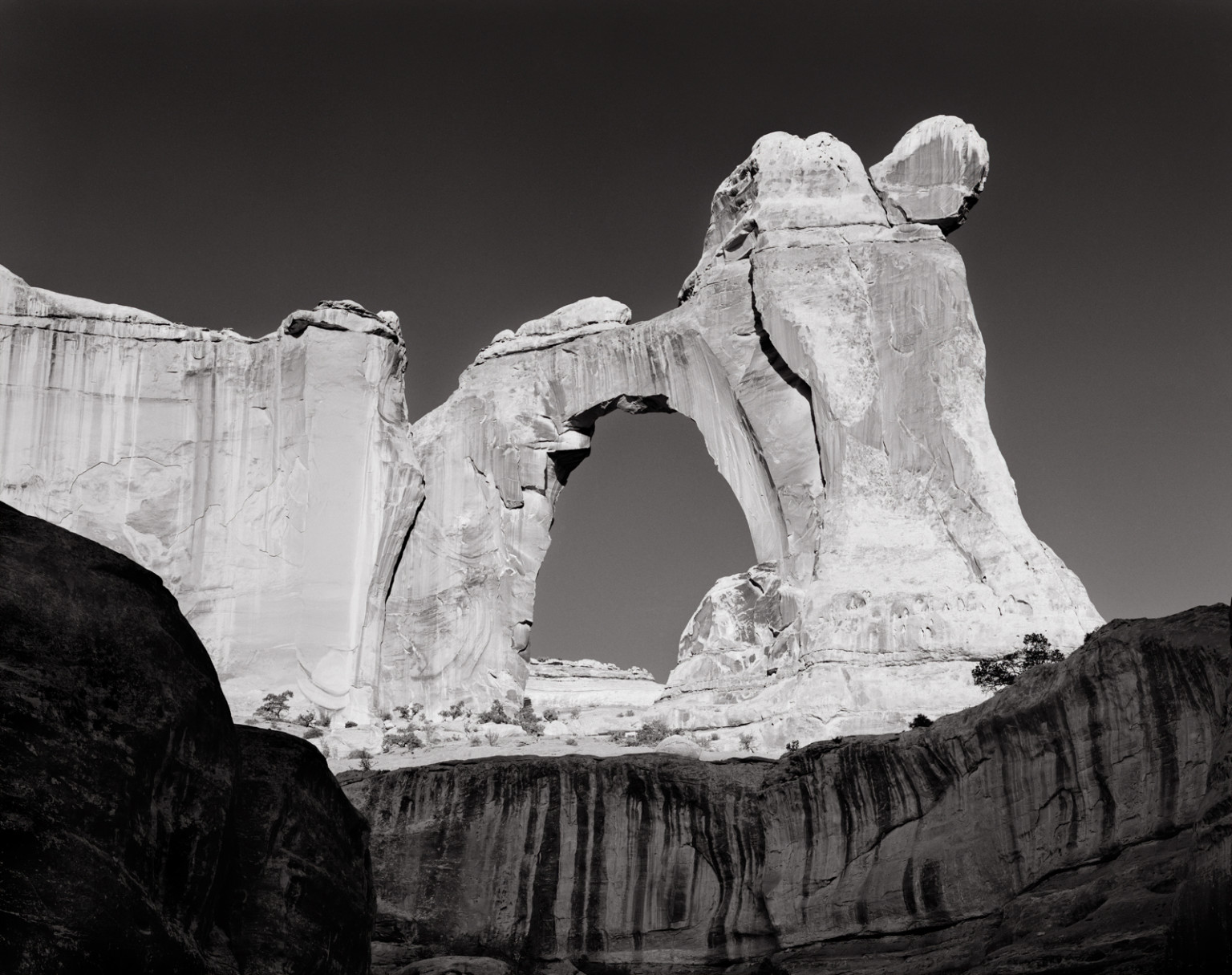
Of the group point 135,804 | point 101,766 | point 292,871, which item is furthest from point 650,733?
point 101,766

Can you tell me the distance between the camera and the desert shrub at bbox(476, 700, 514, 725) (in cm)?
4731

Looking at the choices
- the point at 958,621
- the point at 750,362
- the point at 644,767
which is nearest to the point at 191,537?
the point at 750,362

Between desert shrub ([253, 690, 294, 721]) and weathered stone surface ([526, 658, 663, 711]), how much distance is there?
7.86 m

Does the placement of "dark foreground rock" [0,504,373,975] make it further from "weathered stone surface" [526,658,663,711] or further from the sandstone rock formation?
"weathered stone surface" [526,658,663,711]

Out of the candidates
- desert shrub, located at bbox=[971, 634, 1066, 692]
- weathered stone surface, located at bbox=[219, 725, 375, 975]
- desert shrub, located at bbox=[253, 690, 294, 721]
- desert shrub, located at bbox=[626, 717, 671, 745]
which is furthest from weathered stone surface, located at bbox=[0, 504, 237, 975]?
desert shrub, located at bbox=[253, 690, 294, 721]

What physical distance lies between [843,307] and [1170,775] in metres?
33.7

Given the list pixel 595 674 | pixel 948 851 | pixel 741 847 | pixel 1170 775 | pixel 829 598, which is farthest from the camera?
pixel 595 674

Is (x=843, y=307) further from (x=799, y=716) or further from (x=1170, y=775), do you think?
(x=1170, y=775)

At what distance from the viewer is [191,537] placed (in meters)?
49.9

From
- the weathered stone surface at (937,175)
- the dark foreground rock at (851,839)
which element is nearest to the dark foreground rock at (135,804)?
the dark foreground rock at (851,839)

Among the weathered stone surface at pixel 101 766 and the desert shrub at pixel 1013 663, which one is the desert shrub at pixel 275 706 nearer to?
the desert shrub at pixel 1013 663

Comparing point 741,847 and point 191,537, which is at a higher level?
point 191,537

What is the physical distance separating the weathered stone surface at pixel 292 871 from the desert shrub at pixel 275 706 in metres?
32.3

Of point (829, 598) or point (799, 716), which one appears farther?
point (829, 598)
